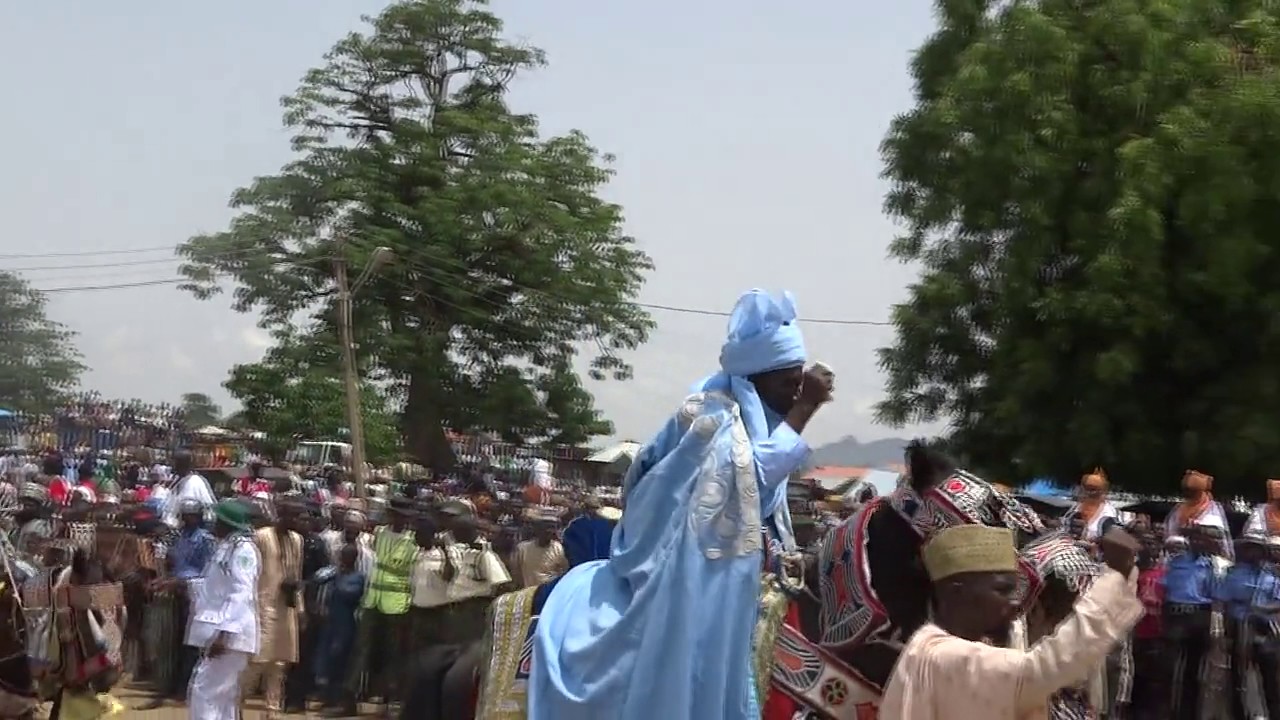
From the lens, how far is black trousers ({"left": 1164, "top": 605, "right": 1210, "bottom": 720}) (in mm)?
12602

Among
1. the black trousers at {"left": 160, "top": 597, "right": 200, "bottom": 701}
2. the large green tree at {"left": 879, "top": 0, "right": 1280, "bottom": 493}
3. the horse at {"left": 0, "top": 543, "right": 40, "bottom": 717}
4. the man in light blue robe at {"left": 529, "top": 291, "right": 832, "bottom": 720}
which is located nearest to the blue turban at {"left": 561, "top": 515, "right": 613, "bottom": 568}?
the man in light blue robe at {"left": 529, "top": 291, "right": 832, "bottom": 720}

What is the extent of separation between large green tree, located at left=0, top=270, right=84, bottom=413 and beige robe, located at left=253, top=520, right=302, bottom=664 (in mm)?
20508

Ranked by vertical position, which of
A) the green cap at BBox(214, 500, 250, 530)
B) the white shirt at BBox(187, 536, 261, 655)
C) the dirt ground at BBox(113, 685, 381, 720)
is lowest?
the dirt ground at BBox(113, 685, 381, 720)

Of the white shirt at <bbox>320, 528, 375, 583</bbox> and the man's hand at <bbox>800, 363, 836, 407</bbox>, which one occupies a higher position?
the man's hand at <bbox>800, 363, 836, 407</bbox>

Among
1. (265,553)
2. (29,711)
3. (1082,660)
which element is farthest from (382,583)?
(1082,660)

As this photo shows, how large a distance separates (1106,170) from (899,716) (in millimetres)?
16426

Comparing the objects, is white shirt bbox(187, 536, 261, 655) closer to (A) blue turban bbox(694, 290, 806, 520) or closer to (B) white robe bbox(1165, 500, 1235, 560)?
(B) white robe bbox(1165, 500, 1235, 560)

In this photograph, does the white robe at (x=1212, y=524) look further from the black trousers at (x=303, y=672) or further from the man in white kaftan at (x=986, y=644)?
the man in white kaftan at (x=986, y=644)

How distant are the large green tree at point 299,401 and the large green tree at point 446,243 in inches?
29.8

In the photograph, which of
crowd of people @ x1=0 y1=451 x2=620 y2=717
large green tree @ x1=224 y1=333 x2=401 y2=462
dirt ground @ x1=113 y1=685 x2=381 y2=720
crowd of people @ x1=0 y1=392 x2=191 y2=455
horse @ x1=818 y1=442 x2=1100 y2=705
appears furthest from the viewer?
large green tree @ x1=224 y1=333 x2=401 y2=462

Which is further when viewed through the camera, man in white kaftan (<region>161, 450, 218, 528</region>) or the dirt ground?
man in white kaftan (<region>161, 450, 218, 528</region>)

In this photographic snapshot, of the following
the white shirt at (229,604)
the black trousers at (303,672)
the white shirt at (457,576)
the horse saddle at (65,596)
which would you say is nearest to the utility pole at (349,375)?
the black trousers at (303,672)

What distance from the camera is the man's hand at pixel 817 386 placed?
→ 4.55 metres

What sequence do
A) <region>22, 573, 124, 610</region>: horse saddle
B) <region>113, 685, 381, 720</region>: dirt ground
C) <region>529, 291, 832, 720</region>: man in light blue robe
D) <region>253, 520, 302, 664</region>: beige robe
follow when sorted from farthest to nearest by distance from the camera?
<region>113, 685, 381, 720</region>: dirt ground → <region>253, 520, 302, 664</region>: beige robe → <region>22, 573, 124, 610</region>: horse saddle → <region>529, 291, 832, 720</region>: man in light blue robe
